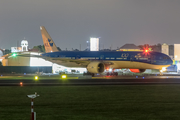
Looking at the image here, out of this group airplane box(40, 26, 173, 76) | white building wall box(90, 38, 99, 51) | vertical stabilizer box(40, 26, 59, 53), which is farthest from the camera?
A: white building wall box(90, 38, 99, 51)

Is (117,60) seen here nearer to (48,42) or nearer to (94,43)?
(48,42)

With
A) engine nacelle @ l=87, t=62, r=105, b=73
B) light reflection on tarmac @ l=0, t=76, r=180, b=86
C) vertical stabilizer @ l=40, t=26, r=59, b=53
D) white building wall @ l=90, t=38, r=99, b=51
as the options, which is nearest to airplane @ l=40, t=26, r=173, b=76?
engine nacelle @ l=87, t=62, r=105, b=73

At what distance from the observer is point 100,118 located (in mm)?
14102

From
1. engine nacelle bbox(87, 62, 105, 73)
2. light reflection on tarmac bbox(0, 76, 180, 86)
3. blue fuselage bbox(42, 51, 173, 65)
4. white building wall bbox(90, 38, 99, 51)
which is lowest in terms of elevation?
light reflection on tarmac bbox(0, 76, 180, 86)

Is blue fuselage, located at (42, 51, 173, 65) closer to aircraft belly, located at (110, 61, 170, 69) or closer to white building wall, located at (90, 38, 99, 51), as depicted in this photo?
aircraft belly, located at (110, 61, 170, 69)

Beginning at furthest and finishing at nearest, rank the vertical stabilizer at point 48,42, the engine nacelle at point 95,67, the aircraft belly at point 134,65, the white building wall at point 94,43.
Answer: the white building wall at point 94,43 < the vertical stabilizer at point 48,42 < the aircraft belly at point 134,65 < the engine nacelle at point 95,67

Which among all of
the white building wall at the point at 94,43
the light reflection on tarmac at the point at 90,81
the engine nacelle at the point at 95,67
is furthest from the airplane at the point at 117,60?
the white building wall at the point at 94,43

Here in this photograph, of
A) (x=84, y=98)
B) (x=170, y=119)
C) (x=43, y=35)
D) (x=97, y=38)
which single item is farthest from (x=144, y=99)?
(x=97, y=38)

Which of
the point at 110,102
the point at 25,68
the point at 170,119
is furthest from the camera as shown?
the point at 25,68

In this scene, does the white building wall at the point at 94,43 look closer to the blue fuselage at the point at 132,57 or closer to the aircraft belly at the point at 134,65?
the blue fuselage at the point at 132,57

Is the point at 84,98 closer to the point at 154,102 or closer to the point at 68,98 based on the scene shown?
the point at 68,98

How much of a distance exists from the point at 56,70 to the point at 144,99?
4872 centimetres

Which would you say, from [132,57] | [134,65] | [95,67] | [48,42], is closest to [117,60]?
[132,57]

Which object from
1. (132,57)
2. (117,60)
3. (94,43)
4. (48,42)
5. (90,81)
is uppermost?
(94,43)
